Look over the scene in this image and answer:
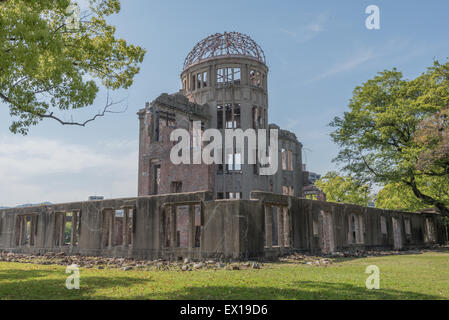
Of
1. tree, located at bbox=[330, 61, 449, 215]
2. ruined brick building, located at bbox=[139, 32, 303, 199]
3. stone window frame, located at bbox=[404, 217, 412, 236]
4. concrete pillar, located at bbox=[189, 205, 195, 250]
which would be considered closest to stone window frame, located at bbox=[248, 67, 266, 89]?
ruined brick building, located at bbox=[139, 32, 303, 199]

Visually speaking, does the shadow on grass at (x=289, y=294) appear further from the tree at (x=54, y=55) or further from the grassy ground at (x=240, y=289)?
the tree at (x=54, y=55)

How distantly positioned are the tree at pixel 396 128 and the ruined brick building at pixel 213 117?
676 cm

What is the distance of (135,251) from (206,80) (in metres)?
17.9

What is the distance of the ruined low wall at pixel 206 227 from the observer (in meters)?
14.7

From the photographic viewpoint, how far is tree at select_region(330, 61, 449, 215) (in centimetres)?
2348

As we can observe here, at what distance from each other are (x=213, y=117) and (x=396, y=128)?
13.6m

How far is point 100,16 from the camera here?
45.2 ft

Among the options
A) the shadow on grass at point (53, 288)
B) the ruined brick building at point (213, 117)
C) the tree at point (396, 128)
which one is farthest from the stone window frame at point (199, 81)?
the shadow on grass at point (53, 288)

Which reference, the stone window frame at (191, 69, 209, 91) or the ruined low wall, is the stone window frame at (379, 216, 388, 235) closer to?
the ruined low wall

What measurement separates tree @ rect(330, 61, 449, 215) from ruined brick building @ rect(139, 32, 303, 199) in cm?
676
